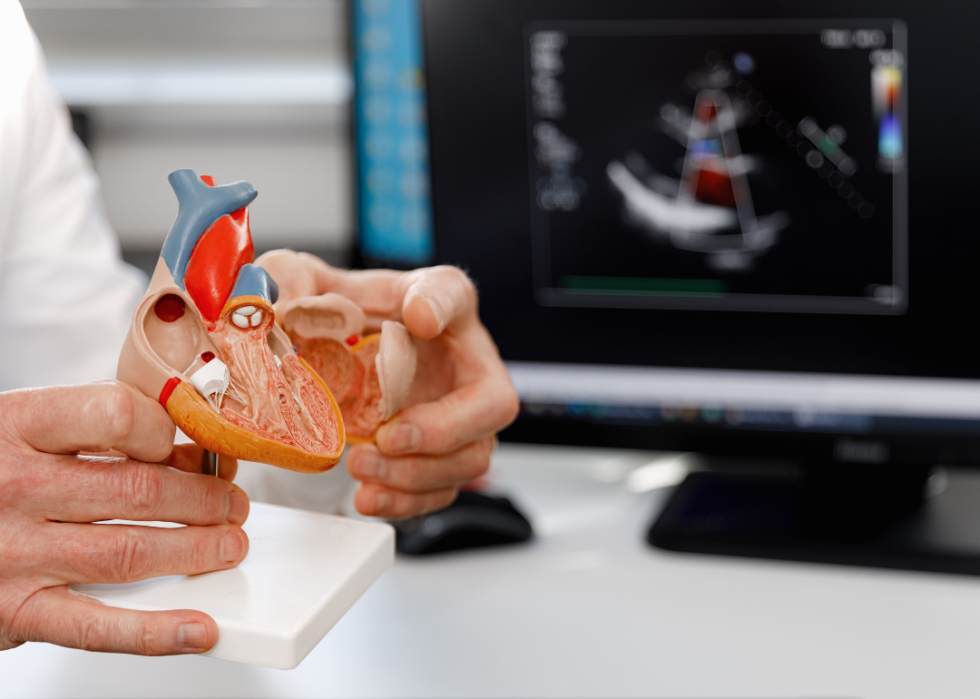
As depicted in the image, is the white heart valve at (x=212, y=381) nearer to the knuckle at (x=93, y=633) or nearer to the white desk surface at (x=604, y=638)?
the knuckle at (x=93, y=633)

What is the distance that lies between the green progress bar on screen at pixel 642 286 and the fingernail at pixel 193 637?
444mm

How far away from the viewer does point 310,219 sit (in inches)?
50.1

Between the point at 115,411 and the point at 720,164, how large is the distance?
49 centimetres

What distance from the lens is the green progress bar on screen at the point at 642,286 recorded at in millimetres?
714

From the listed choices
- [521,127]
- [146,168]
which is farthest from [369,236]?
[146,168]

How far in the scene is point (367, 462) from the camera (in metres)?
0.53

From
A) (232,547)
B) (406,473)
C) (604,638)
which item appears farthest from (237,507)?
(604,638)

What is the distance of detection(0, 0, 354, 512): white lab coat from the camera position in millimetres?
729

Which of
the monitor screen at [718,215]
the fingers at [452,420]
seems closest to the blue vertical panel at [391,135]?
the monitor screen at [718,215]

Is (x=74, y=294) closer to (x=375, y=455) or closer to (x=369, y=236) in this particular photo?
(x=369, y=236)

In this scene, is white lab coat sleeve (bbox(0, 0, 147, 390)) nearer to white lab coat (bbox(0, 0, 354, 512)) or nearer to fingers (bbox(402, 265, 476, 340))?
white lab coat (bbox(0, 0, 354, 512))

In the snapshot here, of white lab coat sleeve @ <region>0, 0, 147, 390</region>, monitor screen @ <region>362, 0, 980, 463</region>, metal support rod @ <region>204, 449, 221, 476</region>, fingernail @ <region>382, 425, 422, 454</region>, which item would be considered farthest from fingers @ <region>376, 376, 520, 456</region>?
white lab coat sleeve @ <region>0, 0, 147, 390</region>

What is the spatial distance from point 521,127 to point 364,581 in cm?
42

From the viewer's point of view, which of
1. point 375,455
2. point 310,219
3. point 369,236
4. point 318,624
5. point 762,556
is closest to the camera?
point 318,624
